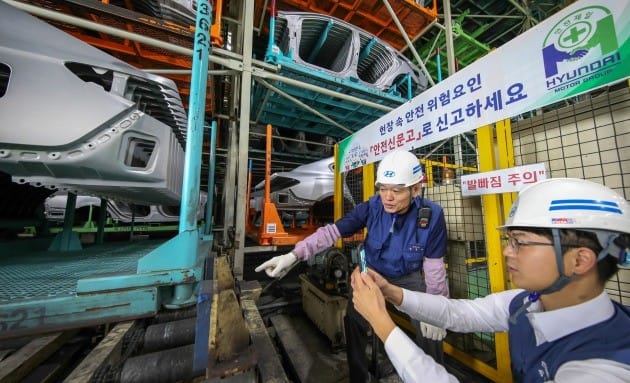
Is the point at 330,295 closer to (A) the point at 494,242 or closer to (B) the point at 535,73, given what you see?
(A) the point at 494,242

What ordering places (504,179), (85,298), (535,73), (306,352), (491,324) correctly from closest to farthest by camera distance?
(85,298) < (491,324) < (535,73) < (504,179) < (306,352)

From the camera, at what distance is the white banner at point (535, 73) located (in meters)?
1.06

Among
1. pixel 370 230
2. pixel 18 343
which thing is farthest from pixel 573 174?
pixel 18 343

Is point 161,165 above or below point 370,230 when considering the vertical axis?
above

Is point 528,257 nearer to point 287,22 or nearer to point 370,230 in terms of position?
point 370,230

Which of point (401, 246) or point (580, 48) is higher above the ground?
point (580, 48)

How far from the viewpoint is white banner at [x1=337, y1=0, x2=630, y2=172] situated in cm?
106

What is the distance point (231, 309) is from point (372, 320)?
0.60 m

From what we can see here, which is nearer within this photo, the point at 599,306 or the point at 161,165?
the point at 599,306

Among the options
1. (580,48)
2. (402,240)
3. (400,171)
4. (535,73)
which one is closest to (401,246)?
(402,240)

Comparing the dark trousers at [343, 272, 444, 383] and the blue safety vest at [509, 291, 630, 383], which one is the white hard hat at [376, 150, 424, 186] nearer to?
the dark trousers at [343, 272, 444, 383]

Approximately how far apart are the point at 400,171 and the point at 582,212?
970 mm

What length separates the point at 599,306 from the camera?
690 mm

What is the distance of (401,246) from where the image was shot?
1.63m
